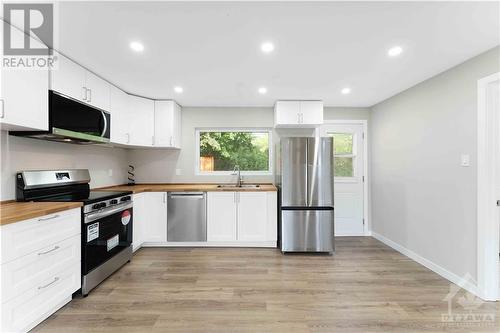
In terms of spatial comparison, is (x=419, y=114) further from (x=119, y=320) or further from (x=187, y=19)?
(x=119, y=320)

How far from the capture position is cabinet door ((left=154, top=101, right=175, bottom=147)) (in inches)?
149

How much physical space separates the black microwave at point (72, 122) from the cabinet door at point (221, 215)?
1.62m

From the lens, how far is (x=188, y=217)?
11.7ft

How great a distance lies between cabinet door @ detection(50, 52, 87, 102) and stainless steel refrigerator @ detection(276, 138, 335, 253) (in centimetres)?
255

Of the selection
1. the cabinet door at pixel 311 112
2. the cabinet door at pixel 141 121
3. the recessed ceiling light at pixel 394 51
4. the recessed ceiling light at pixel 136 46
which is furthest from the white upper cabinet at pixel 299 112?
the recessed ceiling light at pixel 136 46

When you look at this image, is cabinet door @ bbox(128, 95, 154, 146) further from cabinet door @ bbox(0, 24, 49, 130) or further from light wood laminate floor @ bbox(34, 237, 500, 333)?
light wood laminate floor @ bbox(34, 237, 500, 333)

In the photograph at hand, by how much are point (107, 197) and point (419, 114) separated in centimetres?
387

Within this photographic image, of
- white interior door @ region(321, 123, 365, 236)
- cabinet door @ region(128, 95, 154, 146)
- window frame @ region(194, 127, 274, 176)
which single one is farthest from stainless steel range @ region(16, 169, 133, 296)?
white interior door @ region(321, 123, 365, 236)

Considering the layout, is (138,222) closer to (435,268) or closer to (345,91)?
(345,91)

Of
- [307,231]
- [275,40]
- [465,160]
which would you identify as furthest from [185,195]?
[465,160]

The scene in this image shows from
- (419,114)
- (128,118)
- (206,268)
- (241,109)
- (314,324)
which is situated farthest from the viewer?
(241,109)

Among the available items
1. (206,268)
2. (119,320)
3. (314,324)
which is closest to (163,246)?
(206,268)

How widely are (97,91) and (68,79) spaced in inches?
17.8

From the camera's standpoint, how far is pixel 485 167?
7.27ft
